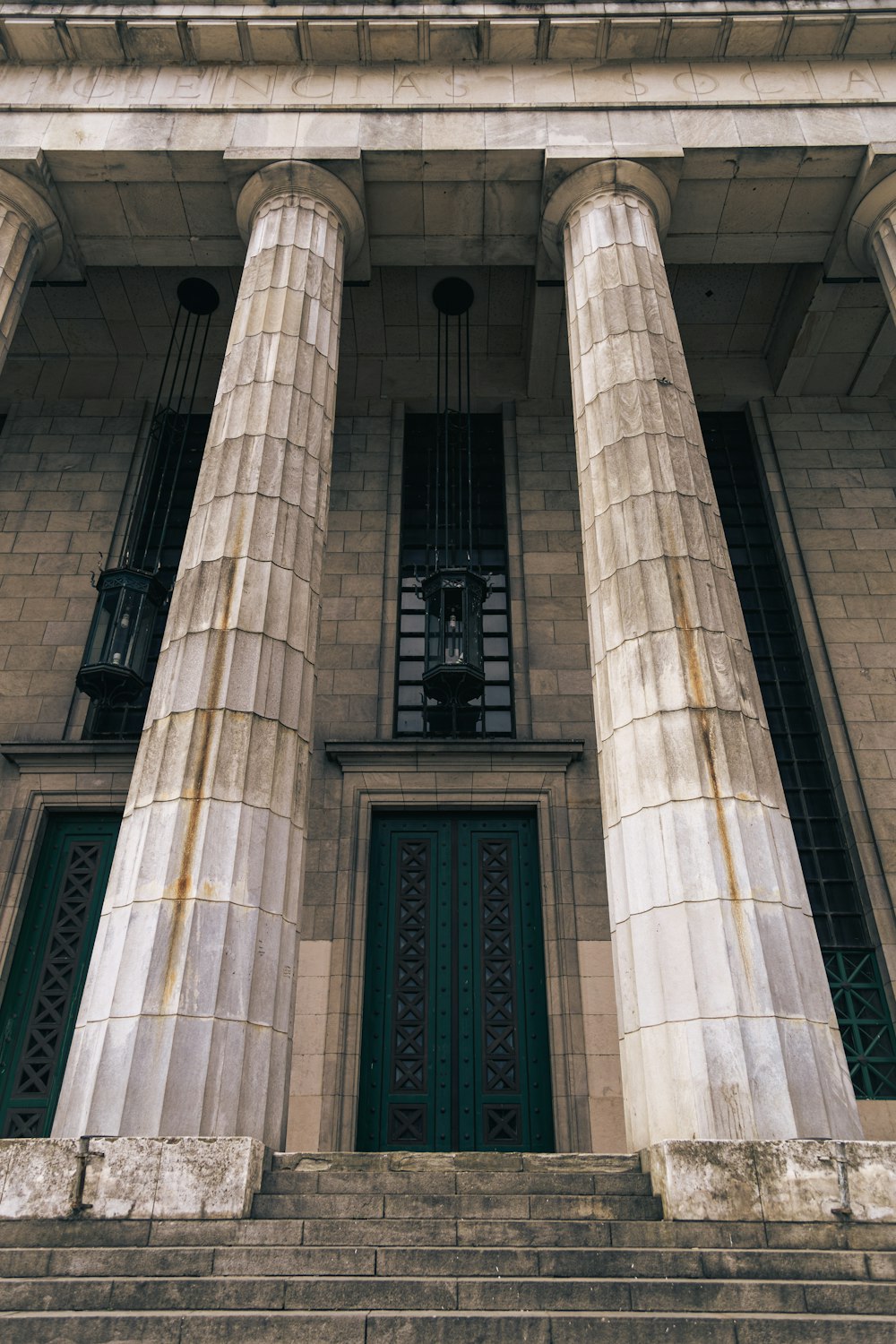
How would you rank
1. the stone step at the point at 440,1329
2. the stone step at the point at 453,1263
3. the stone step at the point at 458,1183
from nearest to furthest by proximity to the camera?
the stone step at the point at 440,1329
the stone step at the point at 453,1263
the stone step at the point at 458,1183

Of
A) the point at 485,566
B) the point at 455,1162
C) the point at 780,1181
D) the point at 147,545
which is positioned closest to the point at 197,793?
the point at 455,1162

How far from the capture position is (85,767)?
1273 cm

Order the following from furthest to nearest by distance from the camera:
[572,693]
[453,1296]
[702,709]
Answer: [572,693]
[702,709]
[453,1296]

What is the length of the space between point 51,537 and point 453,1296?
12.8 meters

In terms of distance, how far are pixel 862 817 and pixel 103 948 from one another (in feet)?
31.4

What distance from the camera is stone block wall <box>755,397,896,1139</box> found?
12398 mm

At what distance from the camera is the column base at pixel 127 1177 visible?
578 centimetres

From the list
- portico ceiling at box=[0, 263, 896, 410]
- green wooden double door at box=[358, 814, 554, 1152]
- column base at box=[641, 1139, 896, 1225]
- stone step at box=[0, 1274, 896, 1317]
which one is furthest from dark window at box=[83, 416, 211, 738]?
column base at box=[641, 1139, 896, 1225]

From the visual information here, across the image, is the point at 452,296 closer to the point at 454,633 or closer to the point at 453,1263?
the point at 454,633

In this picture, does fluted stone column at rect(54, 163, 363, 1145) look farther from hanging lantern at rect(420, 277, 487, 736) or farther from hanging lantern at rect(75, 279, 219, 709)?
hanging lantern at rect(75, 279, 219, 709)

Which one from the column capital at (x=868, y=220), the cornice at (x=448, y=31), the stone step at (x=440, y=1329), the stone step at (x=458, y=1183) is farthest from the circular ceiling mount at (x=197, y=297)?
the stone step at (x=440, y=1329)

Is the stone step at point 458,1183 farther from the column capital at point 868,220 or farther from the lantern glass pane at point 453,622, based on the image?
the column capital at point 868,220

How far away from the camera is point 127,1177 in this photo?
19.3ft

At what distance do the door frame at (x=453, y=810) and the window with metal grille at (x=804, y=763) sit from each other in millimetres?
3089
